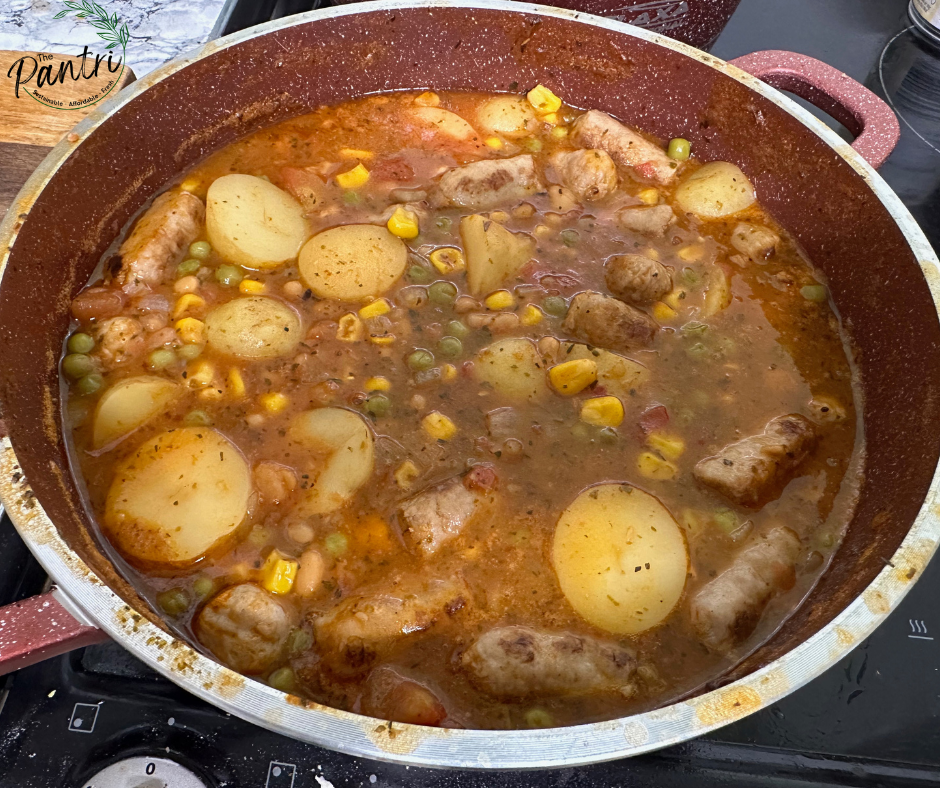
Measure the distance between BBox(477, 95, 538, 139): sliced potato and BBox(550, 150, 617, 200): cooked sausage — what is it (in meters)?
0.32

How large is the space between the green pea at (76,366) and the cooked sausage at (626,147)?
6.55 feet

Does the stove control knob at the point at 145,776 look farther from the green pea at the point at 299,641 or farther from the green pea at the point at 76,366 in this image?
the green pea at the point at 76,366

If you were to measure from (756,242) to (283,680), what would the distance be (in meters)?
2.10

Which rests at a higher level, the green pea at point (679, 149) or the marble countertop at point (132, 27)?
the green pea at point (679, 149)

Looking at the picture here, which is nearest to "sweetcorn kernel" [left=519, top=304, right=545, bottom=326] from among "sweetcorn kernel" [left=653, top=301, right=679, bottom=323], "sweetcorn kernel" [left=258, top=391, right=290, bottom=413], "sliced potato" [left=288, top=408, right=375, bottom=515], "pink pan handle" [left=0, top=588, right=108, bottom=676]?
"sweetcorn kernel" [left=653, top=301, right=679, bottom=323]

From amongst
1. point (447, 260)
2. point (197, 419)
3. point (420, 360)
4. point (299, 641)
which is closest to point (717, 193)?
point (447, 260)

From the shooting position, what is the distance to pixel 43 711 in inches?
70.0

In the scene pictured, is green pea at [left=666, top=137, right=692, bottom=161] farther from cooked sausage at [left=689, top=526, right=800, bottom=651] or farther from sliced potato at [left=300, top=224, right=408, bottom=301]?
cooked sausage at [left=689, top=526, right=800, bottom=651]

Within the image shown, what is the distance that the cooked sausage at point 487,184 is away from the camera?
2.64 meters

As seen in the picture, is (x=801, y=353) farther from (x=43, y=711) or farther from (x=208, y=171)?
(x=43, y=711)

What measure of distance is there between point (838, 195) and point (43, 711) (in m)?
2.79

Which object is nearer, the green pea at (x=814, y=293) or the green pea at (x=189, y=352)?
the green pea at (x=189, y=352)

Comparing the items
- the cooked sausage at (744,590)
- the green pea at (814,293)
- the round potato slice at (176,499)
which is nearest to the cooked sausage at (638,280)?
the green pea at (814,293)

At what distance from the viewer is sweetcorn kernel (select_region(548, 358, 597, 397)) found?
2160 mm
